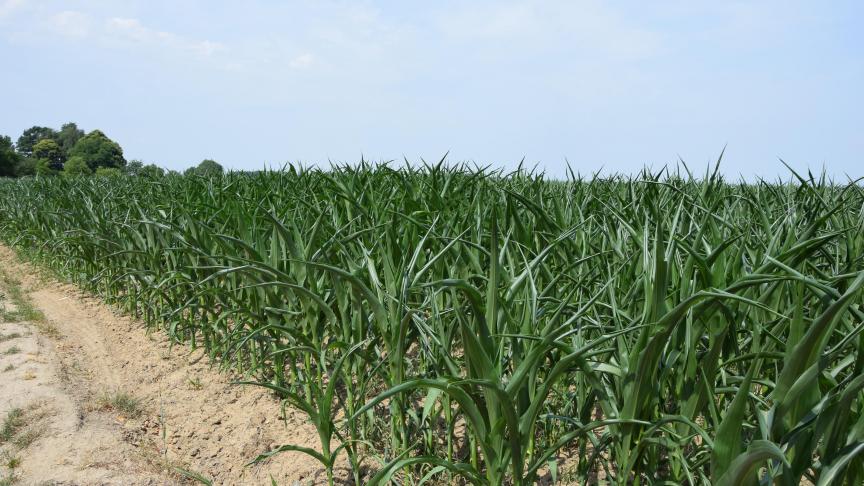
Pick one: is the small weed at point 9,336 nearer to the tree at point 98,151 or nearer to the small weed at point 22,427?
the small weed at point 22,427

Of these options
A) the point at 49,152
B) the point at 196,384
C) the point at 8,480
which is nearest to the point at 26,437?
the point at 8,480

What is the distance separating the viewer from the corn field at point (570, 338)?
1419 mm

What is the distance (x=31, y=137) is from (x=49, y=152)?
975 cm

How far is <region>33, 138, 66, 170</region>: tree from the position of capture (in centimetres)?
6188

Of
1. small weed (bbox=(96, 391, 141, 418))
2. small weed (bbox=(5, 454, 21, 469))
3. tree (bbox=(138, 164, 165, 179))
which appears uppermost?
tree (bbox=(138, 164, 165, 179))

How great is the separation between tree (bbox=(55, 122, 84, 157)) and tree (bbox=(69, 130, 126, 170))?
22.4 feet

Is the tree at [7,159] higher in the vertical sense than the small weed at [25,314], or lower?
higher

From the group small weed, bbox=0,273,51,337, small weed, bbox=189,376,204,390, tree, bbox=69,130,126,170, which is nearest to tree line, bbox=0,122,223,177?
tree, bbox=69,130,126,170

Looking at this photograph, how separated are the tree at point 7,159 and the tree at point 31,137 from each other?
19822 mm

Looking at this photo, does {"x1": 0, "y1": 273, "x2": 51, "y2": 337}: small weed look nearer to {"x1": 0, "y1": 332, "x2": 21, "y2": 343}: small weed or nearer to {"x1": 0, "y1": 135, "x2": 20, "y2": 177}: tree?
{"x1": 0, "y1": 332, "x2": 21, "y2": 343}: small weed

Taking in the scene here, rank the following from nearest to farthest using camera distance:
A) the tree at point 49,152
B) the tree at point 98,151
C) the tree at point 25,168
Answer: the tree at point 25,168
the tree at point 98,151
the tree at point 49,152

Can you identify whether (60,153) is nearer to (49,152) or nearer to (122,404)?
(49,152)

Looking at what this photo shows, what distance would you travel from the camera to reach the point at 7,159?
48969 mm

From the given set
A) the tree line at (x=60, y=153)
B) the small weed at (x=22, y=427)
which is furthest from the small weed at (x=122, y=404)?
the tree line at (x=60, y=153)
